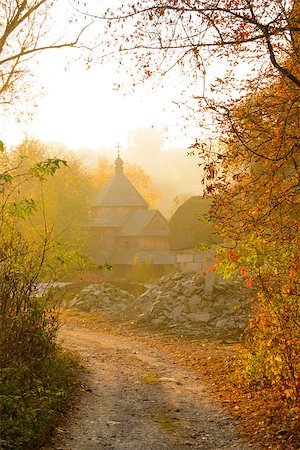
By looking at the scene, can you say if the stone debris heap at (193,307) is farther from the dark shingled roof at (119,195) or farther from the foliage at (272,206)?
the dark shingled roof at (119,195)

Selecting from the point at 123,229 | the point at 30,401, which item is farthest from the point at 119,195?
the point at 30,401

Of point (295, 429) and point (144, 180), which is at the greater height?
point (144, 180)

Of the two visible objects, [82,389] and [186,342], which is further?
[186,342]

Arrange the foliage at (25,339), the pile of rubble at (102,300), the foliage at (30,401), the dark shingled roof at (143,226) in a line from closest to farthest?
the foliage at (30,401) → the foliage at (25,339) → the pile of rubble at (102,300) → the dark shingled roof at (143,226)

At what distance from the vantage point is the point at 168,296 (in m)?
19.9

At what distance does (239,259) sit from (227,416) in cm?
230

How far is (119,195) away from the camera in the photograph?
49.9m

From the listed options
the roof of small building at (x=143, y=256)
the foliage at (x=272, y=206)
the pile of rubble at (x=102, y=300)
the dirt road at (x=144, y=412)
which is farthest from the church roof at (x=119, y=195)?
the foliage at (x=272, y=206)

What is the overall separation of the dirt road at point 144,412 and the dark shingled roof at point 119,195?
3577cm

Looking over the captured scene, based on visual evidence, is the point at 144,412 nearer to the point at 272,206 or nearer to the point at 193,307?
the point at 272,206

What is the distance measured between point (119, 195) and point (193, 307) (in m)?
31.7

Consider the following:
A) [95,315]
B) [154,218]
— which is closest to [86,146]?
[154,218]

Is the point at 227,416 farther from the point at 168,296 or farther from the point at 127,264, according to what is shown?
the point at 127,264

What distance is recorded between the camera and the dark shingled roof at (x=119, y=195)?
162 ft
